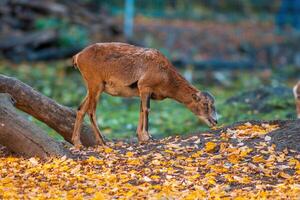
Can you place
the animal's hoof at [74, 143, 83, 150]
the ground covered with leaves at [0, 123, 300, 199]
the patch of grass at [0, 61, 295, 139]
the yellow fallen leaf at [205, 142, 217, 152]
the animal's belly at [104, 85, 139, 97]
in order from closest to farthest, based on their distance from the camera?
the ground covered with leaves at [0, 123, 300, 199], the yellow fallen leaf at [205, 142, 217, 152], the animal's hoof at [74, 143, 83, 150], the animal's belly at [104, 85, 139, 97], the patch of grass at [0, 61, 295, 139]

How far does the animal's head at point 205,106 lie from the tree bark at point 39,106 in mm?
1638

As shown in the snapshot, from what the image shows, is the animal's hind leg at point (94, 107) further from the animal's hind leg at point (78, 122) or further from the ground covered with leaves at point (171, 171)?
the ground covered with leaves at point (171, 171)

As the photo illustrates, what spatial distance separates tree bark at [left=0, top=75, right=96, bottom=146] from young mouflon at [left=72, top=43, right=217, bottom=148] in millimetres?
256

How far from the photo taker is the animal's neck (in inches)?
467

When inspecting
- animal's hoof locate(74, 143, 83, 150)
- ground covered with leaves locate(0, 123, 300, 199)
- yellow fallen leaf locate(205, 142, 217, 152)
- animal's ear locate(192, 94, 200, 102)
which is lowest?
ground covered with leaves locate(0, 123, 300, 199)

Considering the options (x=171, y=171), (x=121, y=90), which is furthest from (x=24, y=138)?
(x=171, y=171)

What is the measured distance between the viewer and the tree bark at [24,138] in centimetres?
1046

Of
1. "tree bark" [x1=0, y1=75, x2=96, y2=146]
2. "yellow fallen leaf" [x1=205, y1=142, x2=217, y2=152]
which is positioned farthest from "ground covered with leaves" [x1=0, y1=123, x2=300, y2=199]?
"tree bark" [x1=0, y1=75, x2=96, y2=146]

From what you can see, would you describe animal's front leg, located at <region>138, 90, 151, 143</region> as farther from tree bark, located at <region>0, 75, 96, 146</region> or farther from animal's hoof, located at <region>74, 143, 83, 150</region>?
animal's hoof, located at <region>74, 143, 83, 150</region>

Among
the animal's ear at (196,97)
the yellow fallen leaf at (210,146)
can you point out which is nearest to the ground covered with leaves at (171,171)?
the yellow fallen leaf at (210,146)

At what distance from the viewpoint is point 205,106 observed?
39.2ft

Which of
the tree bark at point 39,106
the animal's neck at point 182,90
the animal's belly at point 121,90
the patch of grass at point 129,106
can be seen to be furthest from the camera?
the patch of grass at point 129,106

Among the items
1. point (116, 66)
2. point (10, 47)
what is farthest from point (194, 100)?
point (10, 47)

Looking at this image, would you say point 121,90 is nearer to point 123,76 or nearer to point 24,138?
point 123,76
